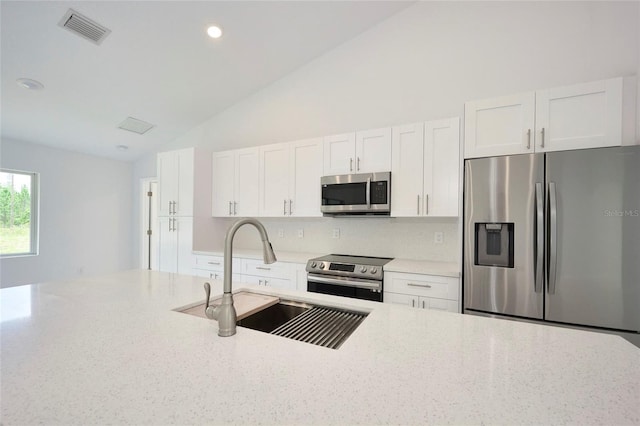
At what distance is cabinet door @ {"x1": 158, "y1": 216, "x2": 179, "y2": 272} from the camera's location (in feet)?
12.1

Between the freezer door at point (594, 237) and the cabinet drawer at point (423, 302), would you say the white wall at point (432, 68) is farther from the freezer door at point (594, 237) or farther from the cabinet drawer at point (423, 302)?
the freezer door at point (594, 237)

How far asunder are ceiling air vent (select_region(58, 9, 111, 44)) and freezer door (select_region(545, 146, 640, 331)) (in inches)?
151

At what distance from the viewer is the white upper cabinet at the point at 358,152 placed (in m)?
2.76

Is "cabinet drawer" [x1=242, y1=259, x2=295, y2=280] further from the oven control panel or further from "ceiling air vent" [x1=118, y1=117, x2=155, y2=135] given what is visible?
"ceiling air vent" [x1=118, y1=117, x2=155, y2=135]

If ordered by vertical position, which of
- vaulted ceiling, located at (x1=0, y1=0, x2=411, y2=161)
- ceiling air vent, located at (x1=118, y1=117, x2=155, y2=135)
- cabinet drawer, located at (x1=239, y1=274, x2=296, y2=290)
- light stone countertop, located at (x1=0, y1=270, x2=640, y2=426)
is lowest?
cabinet drawer, located at (x1=239, y1=274, x2=296, y2=290)

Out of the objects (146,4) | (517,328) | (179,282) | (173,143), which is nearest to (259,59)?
(146,4)

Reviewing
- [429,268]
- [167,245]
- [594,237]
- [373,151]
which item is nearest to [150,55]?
[167,245]

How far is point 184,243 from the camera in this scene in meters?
3.62

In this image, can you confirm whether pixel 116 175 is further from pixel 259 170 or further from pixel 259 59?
pixel 259 59

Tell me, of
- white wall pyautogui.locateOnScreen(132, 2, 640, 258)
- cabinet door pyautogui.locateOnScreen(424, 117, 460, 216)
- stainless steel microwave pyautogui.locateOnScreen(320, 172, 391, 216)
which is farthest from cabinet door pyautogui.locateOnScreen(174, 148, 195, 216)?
cabinet door pyautogui.locateOnScreen(424, 117, 460, 216)

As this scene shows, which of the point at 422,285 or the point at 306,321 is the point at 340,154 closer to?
the point at 422,285

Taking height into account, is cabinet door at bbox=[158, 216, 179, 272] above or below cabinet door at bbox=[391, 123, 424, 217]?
below

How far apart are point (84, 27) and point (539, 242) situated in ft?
13.3

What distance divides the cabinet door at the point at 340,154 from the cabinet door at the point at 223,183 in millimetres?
1380
